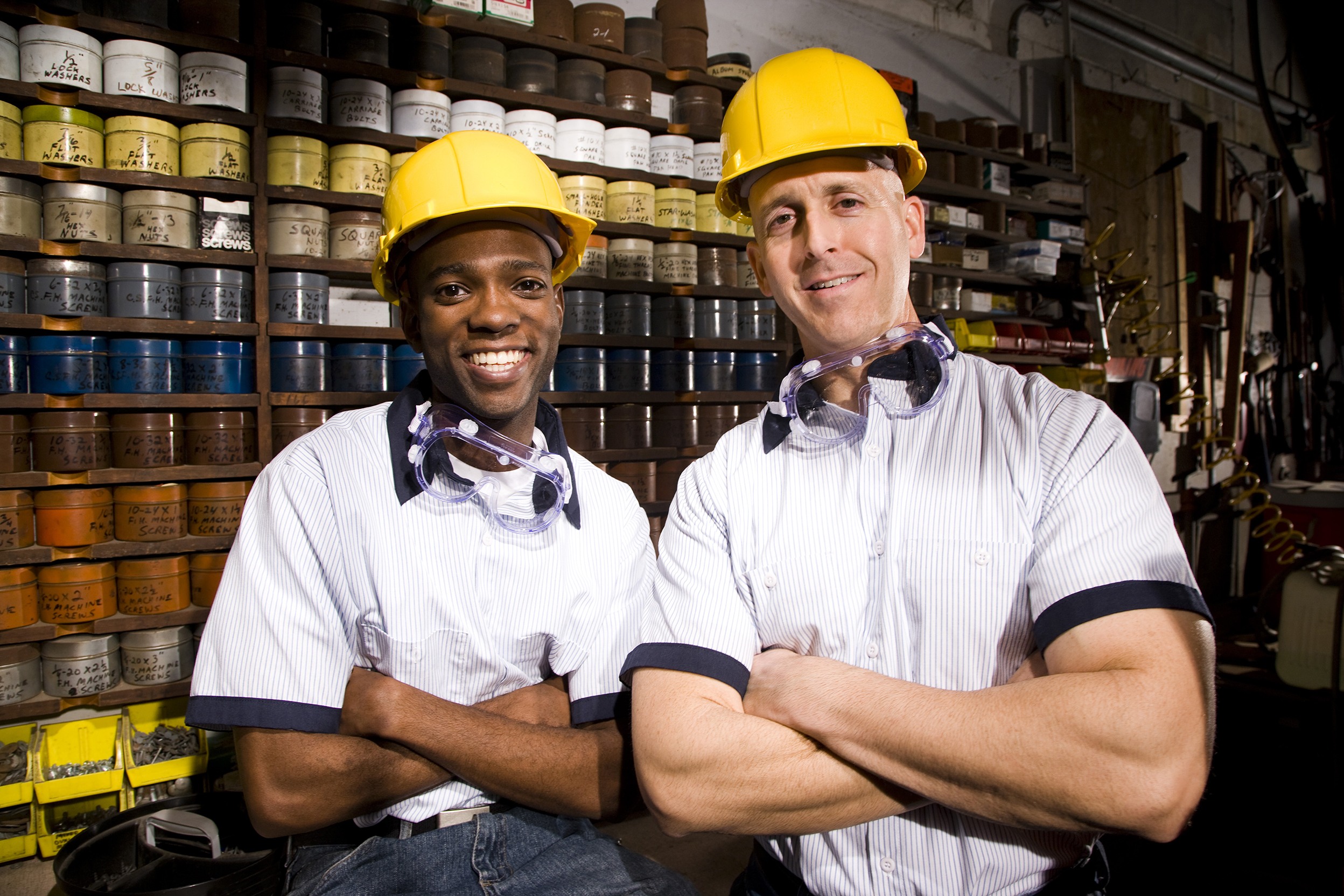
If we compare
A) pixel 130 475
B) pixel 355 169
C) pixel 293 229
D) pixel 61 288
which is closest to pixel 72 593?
pixel 130 475

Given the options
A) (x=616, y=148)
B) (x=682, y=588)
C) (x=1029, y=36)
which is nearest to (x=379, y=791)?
(x=682, y=588)

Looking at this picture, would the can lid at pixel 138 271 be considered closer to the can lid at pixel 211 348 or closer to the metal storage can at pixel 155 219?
the metal storage can at pixel 155 219

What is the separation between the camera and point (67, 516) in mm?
2648

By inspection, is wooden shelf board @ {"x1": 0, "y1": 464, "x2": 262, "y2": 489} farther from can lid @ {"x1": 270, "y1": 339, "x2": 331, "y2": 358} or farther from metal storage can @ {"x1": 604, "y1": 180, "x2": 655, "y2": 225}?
metal storage can @ {"x1": 604, "y1": 180, "x2": 655, "y2": 225}

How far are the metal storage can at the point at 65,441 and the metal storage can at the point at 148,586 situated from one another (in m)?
0.38

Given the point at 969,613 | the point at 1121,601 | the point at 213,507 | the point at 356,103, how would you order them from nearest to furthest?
the point at 1121,601 < the point at 969,613 < the point at 213,507 < the point at 356,103

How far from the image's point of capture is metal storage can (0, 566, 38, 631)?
102 inches

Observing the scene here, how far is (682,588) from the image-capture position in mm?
1177

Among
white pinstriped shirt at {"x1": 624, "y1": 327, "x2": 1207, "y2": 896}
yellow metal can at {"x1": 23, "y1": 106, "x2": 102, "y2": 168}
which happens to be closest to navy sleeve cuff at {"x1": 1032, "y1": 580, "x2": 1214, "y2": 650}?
white pinstriped shirt at {"x1": 624, "y1": 327, "x2": 1207, "y2": 896}

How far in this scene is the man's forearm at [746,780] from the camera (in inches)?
39.6

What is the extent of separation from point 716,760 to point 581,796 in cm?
41

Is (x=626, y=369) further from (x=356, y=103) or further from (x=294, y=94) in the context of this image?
(x=294, y=94)

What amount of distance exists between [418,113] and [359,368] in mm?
1037

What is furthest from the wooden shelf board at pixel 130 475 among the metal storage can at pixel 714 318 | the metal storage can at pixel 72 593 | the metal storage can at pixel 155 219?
the metal storage can at pixel 714 318
